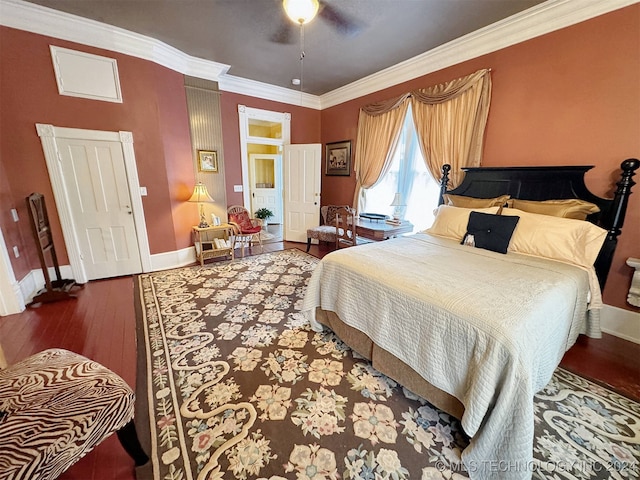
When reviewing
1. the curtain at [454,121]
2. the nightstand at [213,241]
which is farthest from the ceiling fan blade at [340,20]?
the nightstand at [213,241]

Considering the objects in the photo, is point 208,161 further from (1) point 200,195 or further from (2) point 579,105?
(2) point 579,105

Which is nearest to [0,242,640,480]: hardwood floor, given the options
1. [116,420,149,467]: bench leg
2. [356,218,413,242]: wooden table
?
[116,420,149,467]: bench leg

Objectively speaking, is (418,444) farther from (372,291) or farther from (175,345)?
(175,345)

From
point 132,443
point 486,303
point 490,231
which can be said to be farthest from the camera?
point 490,231

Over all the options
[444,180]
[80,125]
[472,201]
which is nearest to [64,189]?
[80,125]

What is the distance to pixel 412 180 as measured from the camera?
394 centimetres

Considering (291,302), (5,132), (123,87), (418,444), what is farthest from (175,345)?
(123,87)

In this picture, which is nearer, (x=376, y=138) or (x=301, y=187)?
(x=376, y=138)

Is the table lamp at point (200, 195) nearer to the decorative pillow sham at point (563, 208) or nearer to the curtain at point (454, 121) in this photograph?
the curtain at point (454, 121)

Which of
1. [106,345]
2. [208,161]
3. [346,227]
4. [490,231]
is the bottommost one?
[106,345]

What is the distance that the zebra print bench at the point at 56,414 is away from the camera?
885 millimetres

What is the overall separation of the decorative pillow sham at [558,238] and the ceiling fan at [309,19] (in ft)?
8.59

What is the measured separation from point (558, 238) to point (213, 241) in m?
4.33

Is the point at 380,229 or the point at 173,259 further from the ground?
the point at 380,229
